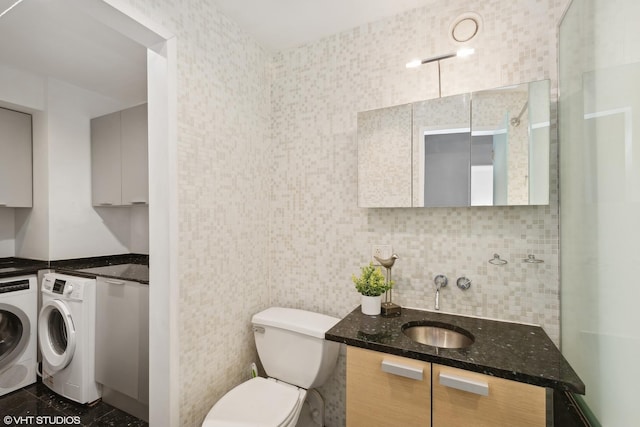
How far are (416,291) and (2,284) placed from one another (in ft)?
9.51

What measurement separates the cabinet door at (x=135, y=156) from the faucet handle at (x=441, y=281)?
2327 millimetres

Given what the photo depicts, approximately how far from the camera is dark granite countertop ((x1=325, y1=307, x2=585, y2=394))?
3.06 feet

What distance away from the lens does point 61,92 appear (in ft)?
8.23

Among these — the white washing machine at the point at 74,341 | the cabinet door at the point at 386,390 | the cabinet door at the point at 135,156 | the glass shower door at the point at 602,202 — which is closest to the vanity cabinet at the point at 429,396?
the cabinet door at the point at 386,390

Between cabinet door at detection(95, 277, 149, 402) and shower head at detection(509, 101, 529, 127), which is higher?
shower head at detection(509, 101, 529, 127)

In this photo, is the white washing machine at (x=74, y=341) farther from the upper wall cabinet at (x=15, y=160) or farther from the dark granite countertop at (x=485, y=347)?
the dark granite countertop at (x=485, y=347)

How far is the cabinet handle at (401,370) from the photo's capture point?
1.07m

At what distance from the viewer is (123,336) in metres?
1.91

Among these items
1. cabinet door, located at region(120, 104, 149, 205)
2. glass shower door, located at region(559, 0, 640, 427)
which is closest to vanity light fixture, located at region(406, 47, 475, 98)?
glass shower door, located at region(559, 0, 640, 427)

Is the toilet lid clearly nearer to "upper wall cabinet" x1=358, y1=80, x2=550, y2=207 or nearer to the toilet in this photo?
the toilet

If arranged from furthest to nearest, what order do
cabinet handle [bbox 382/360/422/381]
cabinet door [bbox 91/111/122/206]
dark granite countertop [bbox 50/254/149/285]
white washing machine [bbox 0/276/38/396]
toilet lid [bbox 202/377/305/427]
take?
cabinet door [bbox 91/111/122/206], white washing machine [bbox 0/276/38/396], dark granite countertop [bbox 50/254/149/285], toilet lid [bbox 202/377/305/427], cabinet handle [bbox 382/360/422/381]

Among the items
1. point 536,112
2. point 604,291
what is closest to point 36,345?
point 604,291
